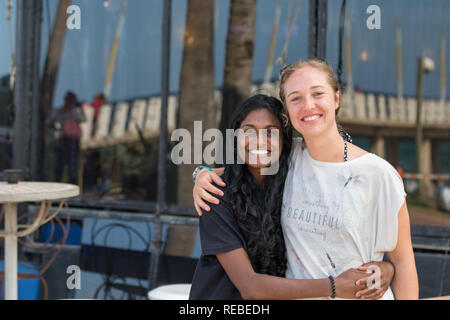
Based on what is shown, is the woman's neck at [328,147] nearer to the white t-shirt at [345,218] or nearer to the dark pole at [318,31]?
the white t-shirt at [345,218]

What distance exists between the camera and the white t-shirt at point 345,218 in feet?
4.99

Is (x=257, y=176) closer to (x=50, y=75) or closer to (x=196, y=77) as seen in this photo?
(x=196, y=77)

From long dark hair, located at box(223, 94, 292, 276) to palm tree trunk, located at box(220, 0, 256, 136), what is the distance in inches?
95.6

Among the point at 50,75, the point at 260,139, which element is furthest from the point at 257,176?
the point at 50,75

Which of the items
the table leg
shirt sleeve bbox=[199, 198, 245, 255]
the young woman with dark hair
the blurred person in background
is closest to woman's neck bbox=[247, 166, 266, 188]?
the young woman with dark hair

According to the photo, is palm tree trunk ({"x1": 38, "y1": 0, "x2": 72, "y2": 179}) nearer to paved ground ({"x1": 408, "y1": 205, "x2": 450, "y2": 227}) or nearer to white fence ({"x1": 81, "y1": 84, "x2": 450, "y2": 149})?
white fence ({"x1": 81, "y1": 84, "x2": 450, "y2": 149})

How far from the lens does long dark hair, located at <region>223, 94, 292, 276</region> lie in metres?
1.64

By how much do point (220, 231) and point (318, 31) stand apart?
2.66 m

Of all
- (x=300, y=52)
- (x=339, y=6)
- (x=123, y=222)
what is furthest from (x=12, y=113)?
(x=339, y=6)

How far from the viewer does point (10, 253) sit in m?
3.10

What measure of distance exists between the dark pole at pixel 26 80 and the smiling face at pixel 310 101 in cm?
355

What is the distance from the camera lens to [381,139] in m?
4.05

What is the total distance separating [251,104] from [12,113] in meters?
3.51

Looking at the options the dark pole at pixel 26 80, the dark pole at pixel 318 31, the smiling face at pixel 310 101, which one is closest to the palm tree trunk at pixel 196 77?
the dark pole at pixel 318 31
